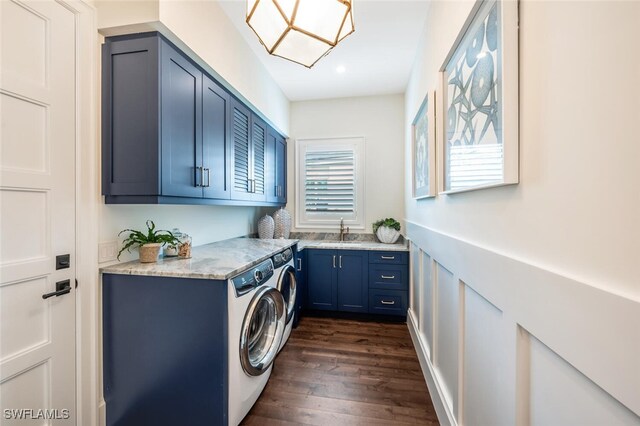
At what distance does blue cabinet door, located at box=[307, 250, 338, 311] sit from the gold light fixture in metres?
2.32

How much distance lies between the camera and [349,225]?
151 inches

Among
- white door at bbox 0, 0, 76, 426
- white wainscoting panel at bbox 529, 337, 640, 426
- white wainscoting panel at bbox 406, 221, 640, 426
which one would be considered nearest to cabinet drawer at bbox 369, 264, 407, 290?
white wainscoting panel at bbox 406, 221, 640, 426

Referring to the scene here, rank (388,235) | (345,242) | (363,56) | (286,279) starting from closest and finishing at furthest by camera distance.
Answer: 1. (286,279)
2. (363,56)
3. (388,235)
4. (345,242)

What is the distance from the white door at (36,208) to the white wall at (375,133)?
9.34 feet

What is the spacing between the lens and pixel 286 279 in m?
2.55

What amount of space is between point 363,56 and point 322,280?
2516 mm

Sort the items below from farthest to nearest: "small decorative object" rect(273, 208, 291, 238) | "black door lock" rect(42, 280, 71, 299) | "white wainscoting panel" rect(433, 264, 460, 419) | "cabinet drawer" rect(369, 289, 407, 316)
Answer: "small decorative object" rect(273, 208, 291, 238) → "cabinet drawer" rect(369, 289, 407, 316) → "white wainscoting panel" rect(433, 264, 460, 419) → "black door lock" rect(42, 280, 71, 299)

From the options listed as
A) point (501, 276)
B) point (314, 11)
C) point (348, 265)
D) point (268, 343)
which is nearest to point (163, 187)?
point (314, 11)

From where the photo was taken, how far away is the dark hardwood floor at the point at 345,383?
1.75 meters

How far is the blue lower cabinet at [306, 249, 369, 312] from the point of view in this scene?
3.24 metres

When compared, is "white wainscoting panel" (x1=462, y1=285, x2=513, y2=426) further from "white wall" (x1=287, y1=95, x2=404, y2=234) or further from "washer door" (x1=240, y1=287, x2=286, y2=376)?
"white wall" (x1=287, y1=95, x2=404, y2=234)

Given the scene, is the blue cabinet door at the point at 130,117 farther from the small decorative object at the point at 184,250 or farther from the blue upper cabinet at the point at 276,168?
the blue upper cabinet at the point at 276,168

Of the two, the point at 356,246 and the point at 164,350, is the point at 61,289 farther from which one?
the point at 356,246

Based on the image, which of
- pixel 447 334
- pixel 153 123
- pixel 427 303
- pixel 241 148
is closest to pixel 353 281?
pixel 427 303
